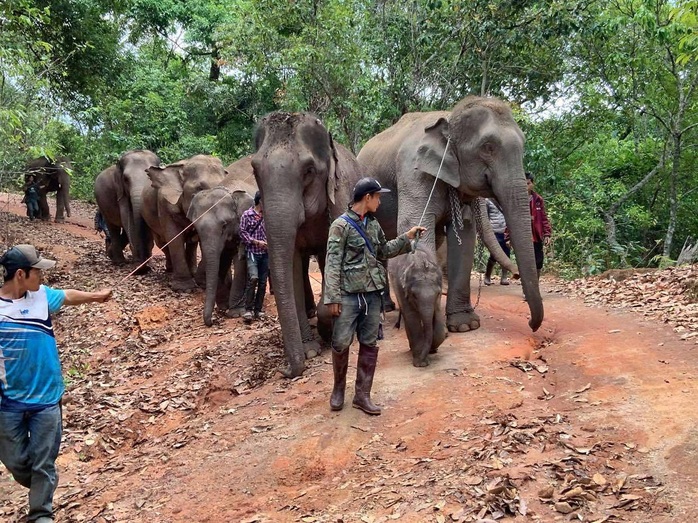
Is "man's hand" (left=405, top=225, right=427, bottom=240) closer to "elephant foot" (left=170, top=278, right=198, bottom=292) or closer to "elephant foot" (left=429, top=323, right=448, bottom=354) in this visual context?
"elephant foot" (left=429, top=323, right=448, bottom=354)

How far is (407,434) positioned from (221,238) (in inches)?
243

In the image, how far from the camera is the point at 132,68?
21.3 metres

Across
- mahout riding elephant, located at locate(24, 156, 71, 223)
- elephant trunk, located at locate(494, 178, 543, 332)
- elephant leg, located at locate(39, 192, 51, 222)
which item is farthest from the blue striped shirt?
elephant leg, located at locate(39, 192, 51, 222)

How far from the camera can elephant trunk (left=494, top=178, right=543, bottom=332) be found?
7.19 metres

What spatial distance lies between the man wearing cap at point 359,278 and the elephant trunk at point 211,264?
4681 mm

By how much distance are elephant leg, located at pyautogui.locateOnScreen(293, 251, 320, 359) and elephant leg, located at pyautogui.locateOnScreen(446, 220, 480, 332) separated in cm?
183

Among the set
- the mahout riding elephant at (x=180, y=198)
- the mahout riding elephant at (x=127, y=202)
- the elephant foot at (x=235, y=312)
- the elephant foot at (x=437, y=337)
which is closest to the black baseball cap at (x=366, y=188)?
the elephant foot at (x=437, y=337)

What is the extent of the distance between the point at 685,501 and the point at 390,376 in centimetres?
330

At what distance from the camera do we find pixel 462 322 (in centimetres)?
826

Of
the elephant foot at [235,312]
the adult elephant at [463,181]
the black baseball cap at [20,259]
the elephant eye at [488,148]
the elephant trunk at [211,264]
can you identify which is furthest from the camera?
the elephant foot at [235,312]

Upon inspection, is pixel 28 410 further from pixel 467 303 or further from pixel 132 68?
pixel 132 68

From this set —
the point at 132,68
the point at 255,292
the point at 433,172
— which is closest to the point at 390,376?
the point at 433,172

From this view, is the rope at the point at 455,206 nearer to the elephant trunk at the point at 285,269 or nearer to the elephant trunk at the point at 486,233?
the elephant trunk at the point at 486,233

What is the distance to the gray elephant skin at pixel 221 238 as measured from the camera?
33.4ft
